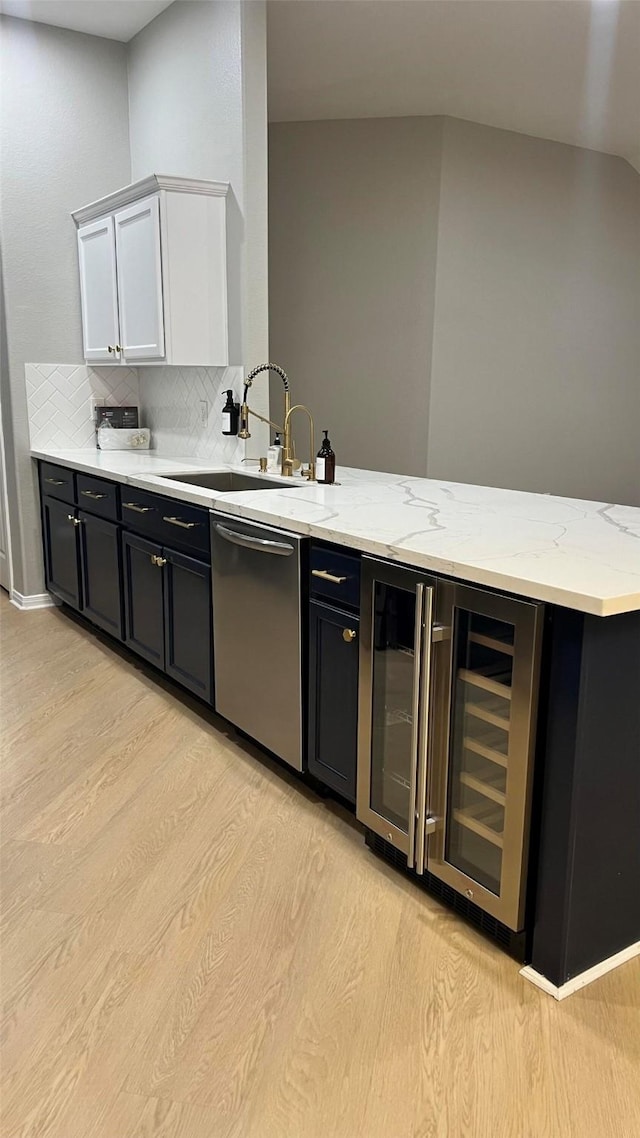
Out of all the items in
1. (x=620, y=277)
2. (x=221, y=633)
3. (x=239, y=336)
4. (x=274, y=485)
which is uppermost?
(x=620, y=277)

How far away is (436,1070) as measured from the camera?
1642mm

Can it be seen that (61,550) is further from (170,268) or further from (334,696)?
(334,696)

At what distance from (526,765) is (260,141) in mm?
2892

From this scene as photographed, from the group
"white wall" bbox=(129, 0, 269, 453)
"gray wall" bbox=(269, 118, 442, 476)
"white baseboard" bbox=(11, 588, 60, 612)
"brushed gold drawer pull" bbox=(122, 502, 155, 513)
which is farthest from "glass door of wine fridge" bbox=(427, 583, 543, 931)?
"gray wall" bbox=(269, 118, 442, 476)

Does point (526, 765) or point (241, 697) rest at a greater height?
point (526, 765)

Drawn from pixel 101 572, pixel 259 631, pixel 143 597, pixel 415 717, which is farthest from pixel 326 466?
pixel 415 717

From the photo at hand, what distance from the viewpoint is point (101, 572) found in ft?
13.1

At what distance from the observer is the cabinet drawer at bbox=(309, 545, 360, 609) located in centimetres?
228

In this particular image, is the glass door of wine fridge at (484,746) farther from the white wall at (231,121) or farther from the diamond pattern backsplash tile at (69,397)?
the diamond pattern backsplash tile at (69,397)

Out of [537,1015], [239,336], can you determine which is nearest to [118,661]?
[239,336]

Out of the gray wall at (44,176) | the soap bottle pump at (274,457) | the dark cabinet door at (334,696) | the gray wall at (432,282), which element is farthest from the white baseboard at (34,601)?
the dark cabinet door at (334,696)

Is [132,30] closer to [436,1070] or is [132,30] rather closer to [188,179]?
[188,179]

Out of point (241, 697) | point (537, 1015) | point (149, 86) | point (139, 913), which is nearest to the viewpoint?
point (537, 1015)

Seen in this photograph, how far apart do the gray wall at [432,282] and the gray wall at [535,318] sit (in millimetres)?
12
